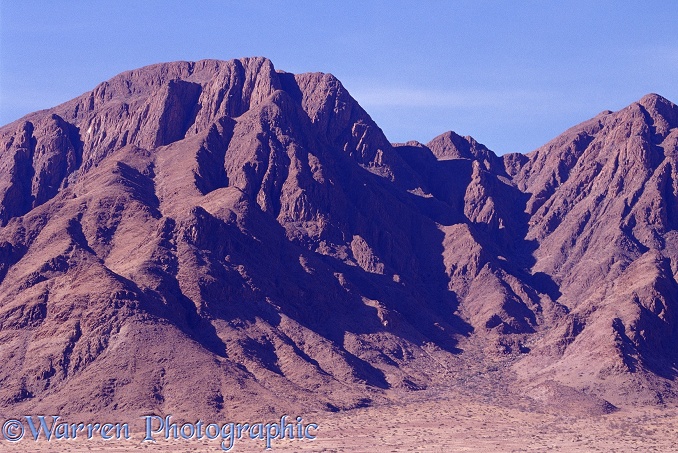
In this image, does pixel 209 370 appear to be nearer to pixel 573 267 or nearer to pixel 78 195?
pixel 78 195

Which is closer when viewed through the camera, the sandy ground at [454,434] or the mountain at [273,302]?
the sandy ground at [454,434]

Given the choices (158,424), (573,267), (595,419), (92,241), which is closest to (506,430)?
(595,419)

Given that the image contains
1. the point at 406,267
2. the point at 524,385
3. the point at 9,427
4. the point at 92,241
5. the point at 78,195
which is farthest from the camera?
the point at 406,267

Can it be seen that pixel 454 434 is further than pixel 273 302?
No

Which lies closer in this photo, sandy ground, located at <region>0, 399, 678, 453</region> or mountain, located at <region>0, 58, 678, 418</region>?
sandy ground, located at <region>0, 399, 678, 453</region>

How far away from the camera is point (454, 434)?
12606cm

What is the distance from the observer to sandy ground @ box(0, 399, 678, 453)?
389ft

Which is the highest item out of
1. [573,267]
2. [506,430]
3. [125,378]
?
[573,267]

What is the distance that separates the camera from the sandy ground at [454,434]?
119 meters

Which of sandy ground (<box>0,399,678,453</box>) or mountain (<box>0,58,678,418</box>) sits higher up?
mountain (<box>0,58,678,418</box>)

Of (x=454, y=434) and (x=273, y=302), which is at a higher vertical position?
(x=273, y=302)

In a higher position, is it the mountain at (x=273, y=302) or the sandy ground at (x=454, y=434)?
the mountain at (x=273, y=302)

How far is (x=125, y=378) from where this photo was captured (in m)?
134

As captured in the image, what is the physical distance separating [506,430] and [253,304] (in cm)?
4047
